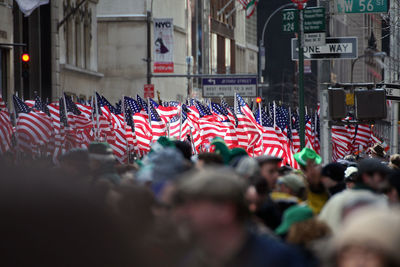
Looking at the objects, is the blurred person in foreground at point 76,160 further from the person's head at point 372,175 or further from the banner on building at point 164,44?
the banner on building at point 164,44

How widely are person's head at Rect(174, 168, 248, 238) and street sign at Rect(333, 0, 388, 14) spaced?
14.7 metres

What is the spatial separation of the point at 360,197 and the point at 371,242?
2.17m

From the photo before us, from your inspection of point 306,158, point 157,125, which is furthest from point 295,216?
point 157,125

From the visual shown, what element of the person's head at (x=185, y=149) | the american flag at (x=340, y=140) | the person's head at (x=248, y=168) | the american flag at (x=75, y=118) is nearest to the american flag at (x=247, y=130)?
the american flag at (x=340, y=140)

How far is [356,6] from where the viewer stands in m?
19.0

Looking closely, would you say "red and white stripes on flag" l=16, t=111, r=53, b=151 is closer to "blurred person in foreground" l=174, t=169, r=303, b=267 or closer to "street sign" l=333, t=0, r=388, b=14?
"street sign" l=333, t=0, r=388, b=14

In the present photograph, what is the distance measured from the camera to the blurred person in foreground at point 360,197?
5895mm

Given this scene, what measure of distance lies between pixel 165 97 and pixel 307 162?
56.3 meters

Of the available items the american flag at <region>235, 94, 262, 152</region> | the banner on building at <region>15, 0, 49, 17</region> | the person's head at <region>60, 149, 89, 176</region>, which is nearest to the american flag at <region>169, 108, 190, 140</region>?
the american flag at <region>235, 94, 262, 152</region>

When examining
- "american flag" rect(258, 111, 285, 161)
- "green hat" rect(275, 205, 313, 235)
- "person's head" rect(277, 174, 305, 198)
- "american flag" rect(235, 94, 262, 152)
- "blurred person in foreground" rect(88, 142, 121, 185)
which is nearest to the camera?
"green hat" rect(275, 205, 313, 235)

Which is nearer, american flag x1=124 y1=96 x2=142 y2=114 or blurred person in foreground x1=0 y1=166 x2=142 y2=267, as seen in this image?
blurred person in foreground x1=0 y1=166 x2=142 y2=267

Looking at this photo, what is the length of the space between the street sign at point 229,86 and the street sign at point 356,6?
766 inches

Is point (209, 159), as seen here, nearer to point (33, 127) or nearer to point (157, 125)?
point (33, 127)

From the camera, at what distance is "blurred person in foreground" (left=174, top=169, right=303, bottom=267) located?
178 inches
